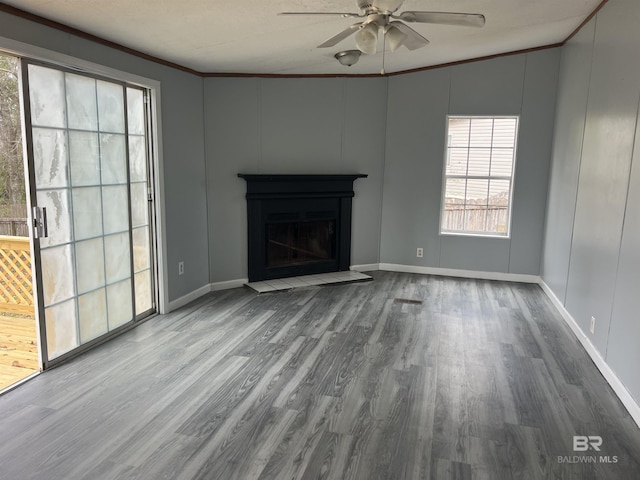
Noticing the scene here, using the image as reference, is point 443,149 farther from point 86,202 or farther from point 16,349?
point 16,349

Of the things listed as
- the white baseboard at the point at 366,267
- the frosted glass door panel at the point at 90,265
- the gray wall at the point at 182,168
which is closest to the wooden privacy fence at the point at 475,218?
the white baseboard at the point at 366,267

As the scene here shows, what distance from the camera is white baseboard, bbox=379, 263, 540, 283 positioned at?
5656 mm

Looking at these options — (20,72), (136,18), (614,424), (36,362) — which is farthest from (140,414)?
(614,424)

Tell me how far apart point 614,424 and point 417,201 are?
12.1ft

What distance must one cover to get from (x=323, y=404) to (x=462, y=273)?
11.9 ft

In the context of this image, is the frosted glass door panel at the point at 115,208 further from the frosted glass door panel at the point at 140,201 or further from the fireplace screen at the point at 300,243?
the fireplace screen at the point at 300,243

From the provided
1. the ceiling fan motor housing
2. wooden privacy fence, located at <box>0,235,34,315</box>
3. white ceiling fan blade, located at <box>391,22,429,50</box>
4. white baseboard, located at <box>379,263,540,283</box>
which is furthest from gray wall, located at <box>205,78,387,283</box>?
the ceiling fan motor housing

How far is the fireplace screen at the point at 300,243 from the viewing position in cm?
557

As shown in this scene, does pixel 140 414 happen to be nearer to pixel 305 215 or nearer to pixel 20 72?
pixel 20 72

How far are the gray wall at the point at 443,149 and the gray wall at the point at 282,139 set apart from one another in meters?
0.26

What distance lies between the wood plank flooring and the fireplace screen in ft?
8.42

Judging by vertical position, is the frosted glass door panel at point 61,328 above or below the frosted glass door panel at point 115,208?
below

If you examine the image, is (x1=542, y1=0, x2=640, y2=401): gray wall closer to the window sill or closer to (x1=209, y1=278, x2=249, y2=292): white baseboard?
the window sill

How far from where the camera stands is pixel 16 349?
145 inches
